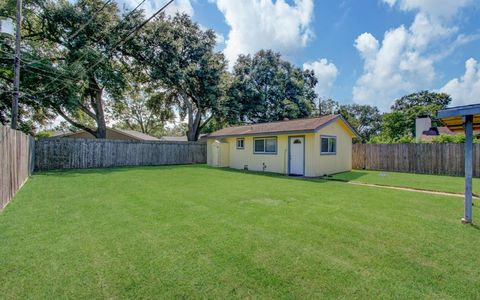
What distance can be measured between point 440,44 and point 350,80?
7.88 m

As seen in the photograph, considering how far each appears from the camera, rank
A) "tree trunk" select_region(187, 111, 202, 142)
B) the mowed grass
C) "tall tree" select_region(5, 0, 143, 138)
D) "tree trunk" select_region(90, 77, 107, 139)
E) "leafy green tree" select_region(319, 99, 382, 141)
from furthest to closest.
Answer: "leafy green tree" select_region(319, 99, 382, 141), "tree trunk" select_region(187, 111, 202, 142), "tree trunk" select_region(90, 77, 107, 139), "tall tree" select_region(5, 0, 143, 138), the mowed grass

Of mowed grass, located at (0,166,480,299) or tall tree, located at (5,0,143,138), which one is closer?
mowed grass, located at (0,166,480,299)

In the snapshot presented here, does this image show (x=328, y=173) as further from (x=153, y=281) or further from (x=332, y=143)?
(x=153, y=281)

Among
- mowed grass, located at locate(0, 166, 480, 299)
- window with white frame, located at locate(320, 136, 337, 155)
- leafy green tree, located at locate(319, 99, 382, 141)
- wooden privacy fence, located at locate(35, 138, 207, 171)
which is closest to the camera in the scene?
mowed grass, located at locate(0, 166, 480, 299)

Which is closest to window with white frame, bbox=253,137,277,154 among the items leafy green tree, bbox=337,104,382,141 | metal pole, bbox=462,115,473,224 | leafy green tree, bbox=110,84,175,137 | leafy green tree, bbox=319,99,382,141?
metal pole, bbox=462,115,473,224

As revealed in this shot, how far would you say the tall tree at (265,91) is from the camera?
25.1 m

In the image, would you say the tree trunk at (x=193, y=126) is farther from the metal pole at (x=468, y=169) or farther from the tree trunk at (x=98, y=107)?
the metal pole at (x=468, y=169)

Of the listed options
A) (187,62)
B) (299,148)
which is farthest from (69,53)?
(299,148)

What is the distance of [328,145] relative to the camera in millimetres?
12391

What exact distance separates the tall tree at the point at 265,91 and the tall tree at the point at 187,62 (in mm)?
2688

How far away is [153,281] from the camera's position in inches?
102

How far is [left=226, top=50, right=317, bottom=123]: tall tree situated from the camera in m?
25.1

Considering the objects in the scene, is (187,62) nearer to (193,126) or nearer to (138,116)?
(193,126)

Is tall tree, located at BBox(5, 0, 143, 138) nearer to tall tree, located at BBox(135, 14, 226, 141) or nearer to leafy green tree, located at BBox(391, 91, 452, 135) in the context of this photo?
tall tree, located at BBox(135, 14, 226, 141)
